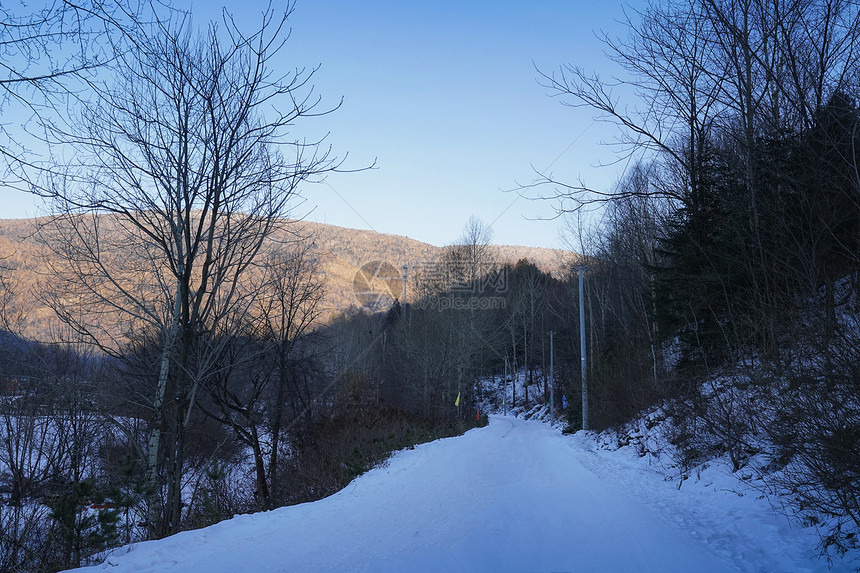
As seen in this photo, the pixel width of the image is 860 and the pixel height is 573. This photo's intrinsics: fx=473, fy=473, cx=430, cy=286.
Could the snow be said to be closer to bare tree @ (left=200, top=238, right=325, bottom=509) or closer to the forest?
the forest

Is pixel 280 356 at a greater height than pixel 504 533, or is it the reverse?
pixel 280 356

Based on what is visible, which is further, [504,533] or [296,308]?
[296,308]

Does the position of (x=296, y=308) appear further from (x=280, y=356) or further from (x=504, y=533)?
(x=504, y=533)

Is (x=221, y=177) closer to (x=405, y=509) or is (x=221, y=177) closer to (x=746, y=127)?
(x=405, y=509)

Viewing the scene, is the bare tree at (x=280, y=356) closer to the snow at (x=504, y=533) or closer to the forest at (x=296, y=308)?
the forest at (x=296, y=308)

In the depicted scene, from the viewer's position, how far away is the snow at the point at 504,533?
4180 mm

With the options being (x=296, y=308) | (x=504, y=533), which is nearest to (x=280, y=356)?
(x=296, y=308)

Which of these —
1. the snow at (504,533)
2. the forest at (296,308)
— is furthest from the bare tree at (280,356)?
the snow at (504,533)

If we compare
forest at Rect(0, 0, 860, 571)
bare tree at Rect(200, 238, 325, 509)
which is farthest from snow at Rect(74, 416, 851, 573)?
bare tree at Rect(200, 238, 325, 509)

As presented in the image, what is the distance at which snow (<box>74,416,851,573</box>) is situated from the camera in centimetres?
418

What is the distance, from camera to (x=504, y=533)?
526 cm

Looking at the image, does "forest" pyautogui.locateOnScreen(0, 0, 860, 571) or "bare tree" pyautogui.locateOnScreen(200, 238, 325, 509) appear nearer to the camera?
"forest" pyautogui.locateOnScreen(0, 0, 860, 571)

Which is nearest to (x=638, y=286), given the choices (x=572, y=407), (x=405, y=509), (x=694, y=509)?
(x=572, y=407)

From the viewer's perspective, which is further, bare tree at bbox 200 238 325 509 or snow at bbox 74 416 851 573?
bare tree at bbox 200 238 325 509
